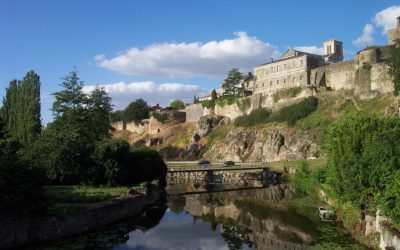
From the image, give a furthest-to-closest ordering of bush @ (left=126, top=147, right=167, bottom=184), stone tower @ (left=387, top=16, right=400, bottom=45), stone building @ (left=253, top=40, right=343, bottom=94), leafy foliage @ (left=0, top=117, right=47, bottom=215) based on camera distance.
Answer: stone building @ (left=253, top=40, right=343, bottom=94), stone tower @ (left=387, top=16, right=400, bottom=45), bush @ (left=126, top=147, right=167, bottom=184), leafy foliage @ (left=0, top=117, right=47, bottom=215)

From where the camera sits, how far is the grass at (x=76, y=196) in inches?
1117

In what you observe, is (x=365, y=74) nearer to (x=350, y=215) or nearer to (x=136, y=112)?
(x=350, y=215)

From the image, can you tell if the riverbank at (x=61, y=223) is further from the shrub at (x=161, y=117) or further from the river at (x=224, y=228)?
the shrub at (x=161, y=117)

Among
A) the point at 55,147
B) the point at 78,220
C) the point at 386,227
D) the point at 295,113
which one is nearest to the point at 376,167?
the point at 386,227

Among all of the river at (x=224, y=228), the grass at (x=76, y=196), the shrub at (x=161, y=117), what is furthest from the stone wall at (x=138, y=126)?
the grass at (x=76, y=196)

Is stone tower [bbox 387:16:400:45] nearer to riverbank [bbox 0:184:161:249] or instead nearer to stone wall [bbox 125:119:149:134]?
riverbank [bbox 0:184:161:249]

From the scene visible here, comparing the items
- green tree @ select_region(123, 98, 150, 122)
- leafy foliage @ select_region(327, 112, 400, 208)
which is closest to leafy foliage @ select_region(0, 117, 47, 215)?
leafy foliage @ select_region(327, 112, 400, 208)

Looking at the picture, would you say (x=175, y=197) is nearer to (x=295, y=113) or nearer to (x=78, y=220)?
(x=78, y=220)

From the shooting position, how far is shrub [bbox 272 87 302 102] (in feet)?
281

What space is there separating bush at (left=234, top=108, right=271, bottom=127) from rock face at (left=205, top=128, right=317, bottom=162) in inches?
85.2

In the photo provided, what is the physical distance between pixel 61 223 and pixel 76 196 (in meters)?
6.31

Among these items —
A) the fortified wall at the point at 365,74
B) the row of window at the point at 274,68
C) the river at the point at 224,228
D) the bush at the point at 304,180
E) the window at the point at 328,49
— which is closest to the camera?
the river at the point at 224,228

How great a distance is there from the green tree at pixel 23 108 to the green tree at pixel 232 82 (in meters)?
55.0

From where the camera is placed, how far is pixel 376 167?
23.6 meters
